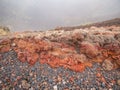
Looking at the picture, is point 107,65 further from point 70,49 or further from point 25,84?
point 25,84

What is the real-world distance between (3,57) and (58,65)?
4017 mm

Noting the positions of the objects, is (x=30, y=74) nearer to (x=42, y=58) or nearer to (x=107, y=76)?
(x=42, y=58)

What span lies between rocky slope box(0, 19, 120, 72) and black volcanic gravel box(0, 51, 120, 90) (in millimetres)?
415

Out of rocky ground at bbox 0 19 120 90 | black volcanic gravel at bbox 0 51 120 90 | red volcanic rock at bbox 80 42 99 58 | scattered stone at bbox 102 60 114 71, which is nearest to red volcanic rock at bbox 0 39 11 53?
rocky ground at bbox 0 19 120 90

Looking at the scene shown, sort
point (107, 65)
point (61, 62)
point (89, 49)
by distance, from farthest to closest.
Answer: point (89, 49) < point (107, 65) < point (61, 62)

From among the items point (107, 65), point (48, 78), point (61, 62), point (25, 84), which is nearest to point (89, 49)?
point (107, 65)

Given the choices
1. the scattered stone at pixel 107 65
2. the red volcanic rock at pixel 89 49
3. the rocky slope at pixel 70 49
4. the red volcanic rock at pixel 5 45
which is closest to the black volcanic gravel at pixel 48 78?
the scattered stone at pixel 107 65

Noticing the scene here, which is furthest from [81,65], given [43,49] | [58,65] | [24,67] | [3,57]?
[3,57]

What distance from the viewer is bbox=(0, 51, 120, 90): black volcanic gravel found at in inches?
360

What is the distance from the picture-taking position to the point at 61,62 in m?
10.4

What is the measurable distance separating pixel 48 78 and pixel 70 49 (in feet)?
10.2

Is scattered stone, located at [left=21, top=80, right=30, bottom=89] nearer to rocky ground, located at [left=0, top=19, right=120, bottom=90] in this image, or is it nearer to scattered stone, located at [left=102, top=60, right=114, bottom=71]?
rocky ground, located at [left=0, top=19, right=120, bottom=90]

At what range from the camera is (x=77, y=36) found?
12.7 metres

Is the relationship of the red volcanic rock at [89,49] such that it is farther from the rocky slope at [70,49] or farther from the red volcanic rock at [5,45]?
the red volcanic rock at [5,45]
